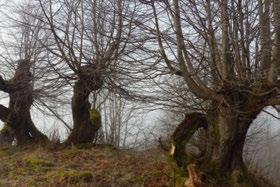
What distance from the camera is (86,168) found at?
33.5 feet

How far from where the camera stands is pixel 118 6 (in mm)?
9359

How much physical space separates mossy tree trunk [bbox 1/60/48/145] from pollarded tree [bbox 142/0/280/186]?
6.57 metres

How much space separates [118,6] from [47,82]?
4.40 m

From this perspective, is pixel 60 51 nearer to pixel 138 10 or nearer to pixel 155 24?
pixel 138 10

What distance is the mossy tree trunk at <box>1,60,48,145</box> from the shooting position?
14.1 metres

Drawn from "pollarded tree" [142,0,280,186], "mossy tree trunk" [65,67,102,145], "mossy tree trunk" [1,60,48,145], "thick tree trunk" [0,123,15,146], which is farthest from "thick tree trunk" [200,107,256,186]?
"thick tree trunk" [0,123,15,146]

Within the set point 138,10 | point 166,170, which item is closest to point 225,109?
point 166,170

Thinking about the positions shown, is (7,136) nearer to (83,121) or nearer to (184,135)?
(83,121)

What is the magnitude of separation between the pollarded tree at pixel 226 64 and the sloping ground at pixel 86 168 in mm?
929

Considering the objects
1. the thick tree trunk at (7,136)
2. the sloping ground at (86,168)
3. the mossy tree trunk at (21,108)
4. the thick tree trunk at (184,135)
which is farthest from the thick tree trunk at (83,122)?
the thick tree trunk at (184,135)

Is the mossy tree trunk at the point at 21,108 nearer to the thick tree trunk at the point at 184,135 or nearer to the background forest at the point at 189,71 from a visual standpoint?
the background forest at the point at 189,71

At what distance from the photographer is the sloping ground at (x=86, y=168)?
916 centimetres

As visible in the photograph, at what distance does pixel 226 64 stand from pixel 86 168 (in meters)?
4.03

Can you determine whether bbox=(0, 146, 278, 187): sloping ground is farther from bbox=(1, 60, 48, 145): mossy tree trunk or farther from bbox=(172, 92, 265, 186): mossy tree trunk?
bbox=(1, 60, 48, 145): mossy tree trunk
